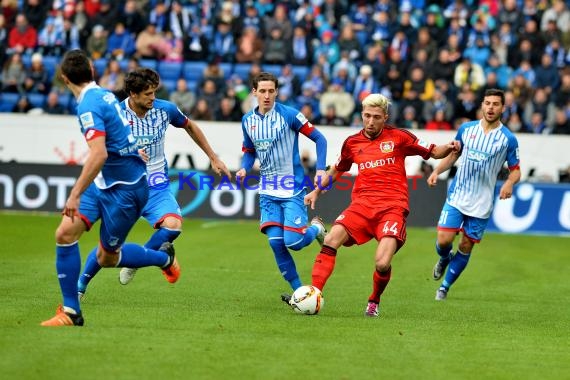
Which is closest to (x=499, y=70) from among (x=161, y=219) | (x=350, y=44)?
(x=350, y=44)

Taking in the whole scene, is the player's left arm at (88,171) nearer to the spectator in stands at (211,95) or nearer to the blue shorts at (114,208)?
the blue shorts at (114,208)

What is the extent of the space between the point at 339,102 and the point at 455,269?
13.0 m

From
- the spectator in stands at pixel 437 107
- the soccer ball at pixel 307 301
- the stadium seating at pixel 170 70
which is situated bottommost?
the soccer ball at pixel 307 301

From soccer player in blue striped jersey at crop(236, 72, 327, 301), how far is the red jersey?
2.01 feet

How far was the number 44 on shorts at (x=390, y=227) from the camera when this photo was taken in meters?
11.3

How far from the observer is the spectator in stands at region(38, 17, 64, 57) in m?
29.2

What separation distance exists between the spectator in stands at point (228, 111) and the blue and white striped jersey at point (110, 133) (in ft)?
53.4

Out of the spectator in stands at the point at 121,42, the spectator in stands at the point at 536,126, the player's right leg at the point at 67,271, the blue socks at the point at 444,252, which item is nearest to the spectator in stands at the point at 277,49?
the spectator in stands at the point at 121,42

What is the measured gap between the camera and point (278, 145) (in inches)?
491

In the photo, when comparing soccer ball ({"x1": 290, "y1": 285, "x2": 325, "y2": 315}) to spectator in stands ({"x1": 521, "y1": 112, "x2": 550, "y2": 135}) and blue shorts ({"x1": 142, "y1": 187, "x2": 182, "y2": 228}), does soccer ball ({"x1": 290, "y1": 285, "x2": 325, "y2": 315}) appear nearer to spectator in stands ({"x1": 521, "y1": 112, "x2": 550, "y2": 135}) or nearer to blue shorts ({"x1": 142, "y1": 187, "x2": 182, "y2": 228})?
blue shorts ({"x1": 142, "y1": 187, "x2": 182, "y2": 228})

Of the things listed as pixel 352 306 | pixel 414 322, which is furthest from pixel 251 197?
pixel 414 322

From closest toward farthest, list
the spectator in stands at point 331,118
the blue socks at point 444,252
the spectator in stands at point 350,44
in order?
1. the blue socks at point 444,252
2. the spectator in stands at point 331,118
3. the spectator in stands at point 350,44

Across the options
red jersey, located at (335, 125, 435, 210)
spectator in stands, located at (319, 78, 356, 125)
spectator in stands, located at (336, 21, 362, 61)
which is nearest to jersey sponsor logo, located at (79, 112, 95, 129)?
red jersey, located at (335, 125, 435, 210)

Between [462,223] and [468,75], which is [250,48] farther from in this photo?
[462,223]
